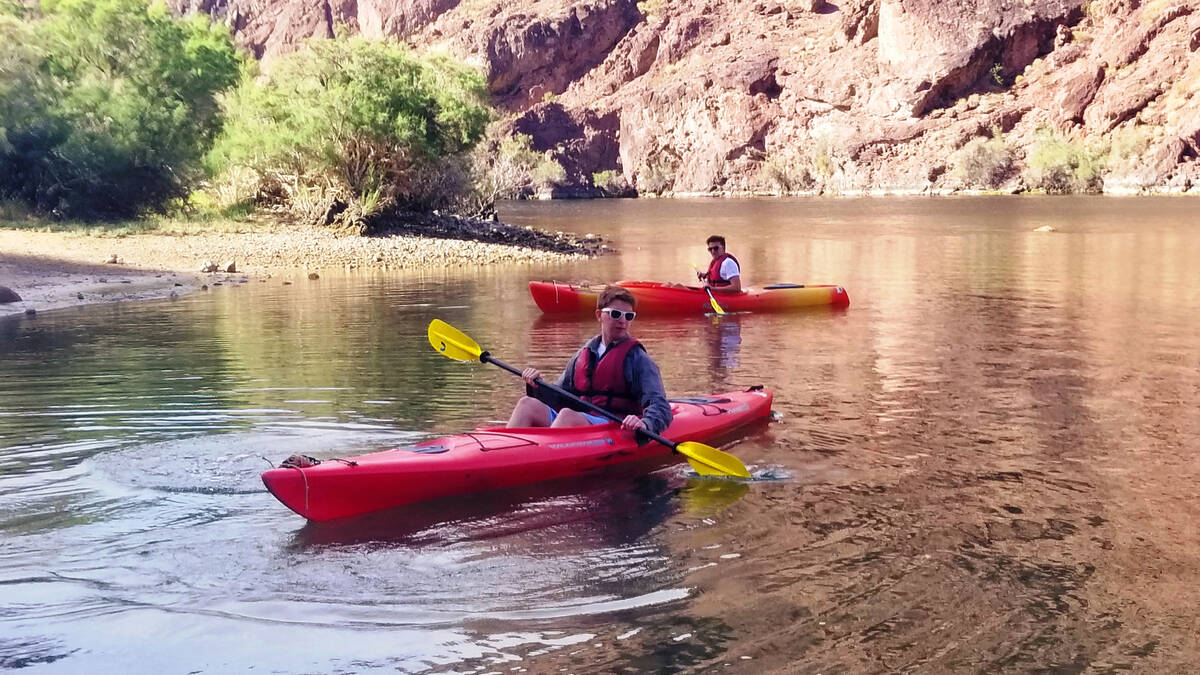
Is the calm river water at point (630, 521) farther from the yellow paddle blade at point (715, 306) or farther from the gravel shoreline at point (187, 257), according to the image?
the gravel shoreline at point (187, 257)

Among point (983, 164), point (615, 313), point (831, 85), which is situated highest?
point (831, 85)

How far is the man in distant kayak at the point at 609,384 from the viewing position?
22.9 ft

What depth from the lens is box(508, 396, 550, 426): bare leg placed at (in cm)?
720

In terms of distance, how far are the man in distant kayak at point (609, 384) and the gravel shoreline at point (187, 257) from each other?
9815 millimetres

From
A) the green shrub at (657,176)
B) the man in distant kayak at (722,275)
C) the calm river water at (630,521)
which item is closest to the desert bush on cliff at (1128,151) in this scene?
the green shrub at (657,176)

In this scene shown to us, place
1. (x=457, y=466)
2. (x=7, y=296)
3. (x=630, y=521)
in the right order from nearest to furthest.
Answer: (x=630, y=521) → (x=457, y=466) → (x=7, y=296)

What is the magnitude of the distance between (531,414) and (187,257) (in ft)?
49.7

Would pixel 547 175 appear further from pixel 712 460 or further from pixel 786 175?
pixel 712 460

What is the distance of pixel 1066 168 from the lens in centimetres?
7744

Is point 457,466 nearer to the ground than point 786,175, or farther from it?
nearer to the ground

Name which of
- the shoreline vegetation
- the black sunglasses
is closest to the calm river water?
the black sunglasses

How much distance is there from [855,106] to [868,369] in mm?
91456

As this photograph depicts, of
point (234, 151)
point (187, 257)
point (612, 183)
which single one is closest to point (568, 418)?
point (187, 257)

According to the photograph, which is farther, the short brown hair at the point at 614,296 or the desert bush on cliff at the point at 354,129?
the desert bush on cliff at the point at 354,129
